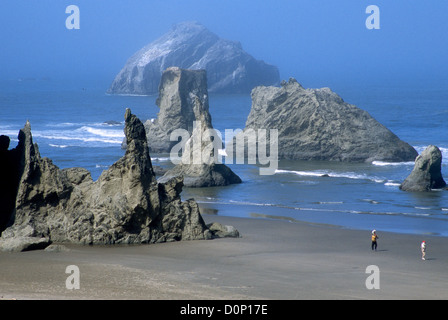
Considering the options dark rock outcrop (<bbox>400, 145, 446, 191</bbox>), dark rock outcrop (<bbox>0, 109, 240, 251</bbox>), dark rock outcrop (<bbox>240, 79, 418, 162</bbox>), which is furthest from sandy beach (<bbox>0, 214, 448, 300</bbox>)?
dark rock outcrop (<bbox>240, 79, 418, 162</bbox>)

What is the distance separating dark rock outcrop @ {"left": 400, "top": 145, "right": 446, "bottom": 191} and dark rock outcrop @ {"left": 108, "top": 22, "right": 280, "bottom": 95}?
117 metres

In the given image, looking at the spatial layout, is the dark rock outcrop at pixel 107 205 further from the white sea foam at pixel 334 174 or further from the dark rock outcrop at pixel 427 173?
the white sea foam at pixel 334 174

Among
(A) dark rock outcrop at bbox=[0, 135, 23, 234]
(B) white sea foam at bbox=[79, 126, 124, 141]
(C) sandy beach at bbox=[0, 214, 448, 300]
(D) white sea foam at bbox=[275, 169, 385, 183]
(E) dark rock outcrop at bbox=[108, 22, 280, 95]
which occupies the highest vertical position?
(E) dark rock outcrop at bbox=[108, 22, 280, 95]

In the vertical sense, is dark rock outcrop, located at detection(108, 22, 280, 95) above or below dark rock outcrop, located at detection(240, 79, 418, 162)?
above

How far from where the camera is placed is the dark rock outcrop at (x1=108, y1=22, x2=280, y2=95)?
162875 mm

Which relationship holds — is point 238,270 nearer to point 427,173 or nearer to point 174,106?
point 427,173

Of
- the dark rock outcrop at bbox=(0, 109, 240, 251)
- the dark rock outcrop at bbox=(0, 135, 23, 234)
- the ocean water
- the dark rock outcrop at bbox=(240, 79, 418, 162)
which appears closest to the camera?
the dark rock outcrop at bbox=(0, 109, 240, 251)

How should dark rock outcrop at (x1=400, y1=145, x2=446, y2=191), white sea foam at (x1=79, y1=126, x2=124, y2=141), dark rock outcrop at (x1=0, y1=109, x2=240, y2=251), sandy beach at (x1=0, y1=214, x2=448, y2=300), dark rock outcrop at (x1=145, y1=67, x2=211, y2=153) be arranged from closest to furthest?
sandy beach at (x1=0, y1=214, x2=448, y2=300) → dark rock outcrop at (x1=0, y1=109, x2=240, y2=251) → dark rock outcrop at (x1=400, y1=145, x2=446, y2=191) → dark rock outcrop at (x1=145, y1=67, x2=211, y2=153) → white sea foam at (x1=79, y1=126, x2=124, y2=141)

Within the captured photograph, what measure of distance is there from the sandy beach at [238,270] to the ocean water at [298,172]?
21.6ft

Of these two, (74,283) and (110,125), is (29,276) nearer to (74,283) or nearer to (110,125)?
(74,283)

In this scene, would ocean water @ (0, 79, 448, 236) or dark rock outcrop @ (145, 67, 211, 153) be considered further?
dark rock outcrop @ (145, 67, 211, 153)

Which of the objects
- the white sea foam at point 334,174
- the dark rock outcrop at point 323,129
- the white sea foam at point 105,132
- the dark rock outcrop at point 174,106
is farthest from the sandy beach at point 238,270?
the white sea foam at point 105,132

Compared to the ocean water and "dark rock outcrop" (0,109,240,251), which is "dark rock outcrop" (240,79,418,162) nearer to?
the ocean water
